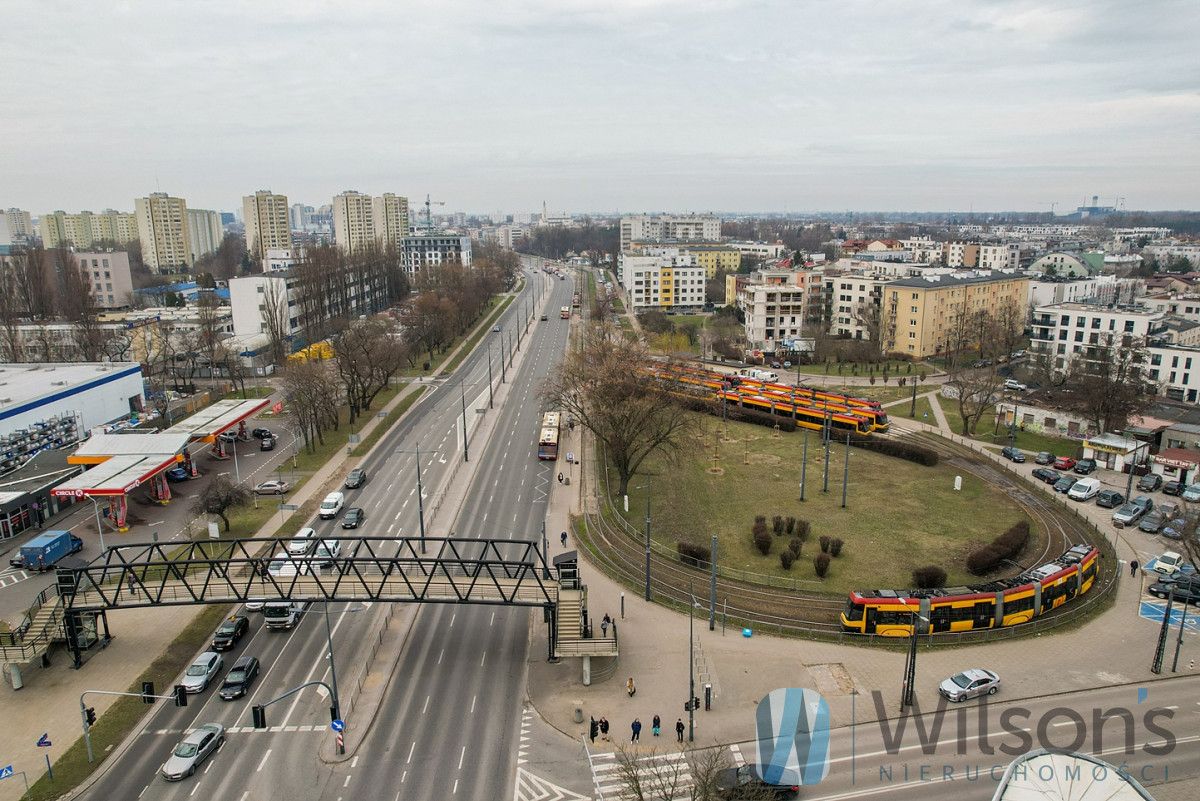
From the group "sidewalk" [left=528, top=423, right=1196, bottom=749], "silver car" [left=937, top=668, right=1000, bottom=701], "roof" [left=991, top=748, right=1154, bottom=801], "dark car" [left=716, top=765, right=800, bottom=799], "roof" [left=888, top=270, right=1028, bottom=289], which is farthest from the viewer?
"roof" [left=888, top=270, right=1028, bottom=289]

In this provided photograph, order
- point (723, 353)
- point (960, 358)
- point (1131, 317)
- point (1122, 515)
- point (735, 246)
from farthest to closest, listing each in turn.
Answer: point (735, 246)
point (723, 353)
point (960, 358)
point (1131, 317)
point (1122, 515)

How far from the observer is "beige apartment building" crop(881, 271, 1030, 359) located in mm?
96375

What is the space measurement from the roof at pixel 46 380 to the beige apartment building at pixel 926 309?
8754 cm

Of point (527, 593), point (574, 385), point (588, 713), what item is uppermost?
point (574, 385)

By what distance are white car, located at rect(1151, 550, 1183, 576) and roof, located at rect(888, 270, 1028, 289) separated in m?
61.8

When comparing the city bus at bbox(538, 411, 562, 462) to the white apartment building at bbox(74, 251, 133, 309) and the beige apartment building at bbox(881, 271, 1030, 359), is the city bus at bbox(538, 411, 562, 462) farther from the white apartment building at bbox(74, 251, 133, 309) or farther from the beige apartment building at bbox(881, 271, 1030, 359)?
the white apartment building at bbox(74, 251, 133, 309)

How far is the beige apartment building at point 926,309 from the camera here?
316ft

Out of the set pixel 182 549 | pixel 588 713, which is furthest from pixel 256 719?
pixel 182 549

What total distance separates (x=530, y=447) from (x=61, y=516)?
32.6 metres

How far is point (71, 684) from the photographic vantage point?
3056cm

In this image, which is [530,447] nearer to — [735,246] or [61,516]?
[61,516]

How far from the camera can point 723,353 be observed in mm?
102062

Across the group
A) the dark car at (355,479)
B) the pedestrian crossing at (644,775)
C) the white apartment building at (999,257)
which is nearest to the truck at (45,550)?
the dark car at (355,479)

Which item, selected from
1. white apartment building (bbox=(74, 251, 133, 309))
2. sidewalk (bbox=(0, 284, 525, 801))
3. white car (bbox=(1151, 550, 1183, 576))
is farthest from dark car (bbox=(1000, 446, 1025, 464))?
white apartment building (bbox=(74, 251, 133, 309))
